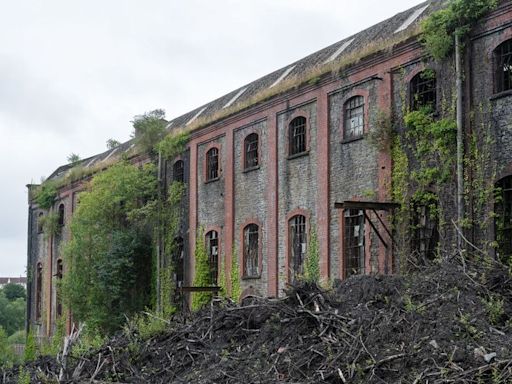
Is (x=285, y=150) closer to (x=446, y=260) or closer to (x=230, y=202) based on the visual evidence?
(x=230, y=202)

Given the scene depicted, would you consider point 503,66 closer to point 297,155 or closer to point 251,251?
point 297,155

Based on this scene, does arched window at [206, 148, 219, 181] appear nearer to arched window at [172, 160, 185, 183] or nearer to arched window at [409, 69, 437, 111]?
arched window at [172, 160, 185, 183]

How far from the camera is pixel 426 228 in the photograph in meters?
17.5

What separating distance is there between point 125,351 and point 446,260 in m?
5.11

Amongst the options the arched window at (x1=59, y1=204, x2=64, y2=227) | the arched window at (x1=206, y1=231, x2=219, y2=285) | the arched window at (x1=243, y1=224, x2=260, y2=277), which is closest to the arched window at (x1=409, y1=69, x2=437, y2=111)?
the arched window at (x1=243, y1=224, x2=260, y2=277)

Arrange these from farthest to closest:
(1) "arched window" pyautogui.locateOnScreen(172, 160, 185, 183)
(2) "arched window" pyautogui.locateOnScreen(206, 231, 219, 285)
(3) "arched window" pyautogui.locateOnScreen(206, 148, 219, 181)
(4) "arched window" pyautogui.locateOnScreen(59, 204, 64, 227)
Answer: (4) "arched window" pyautogui.locateOnScreen(59, 204, 64, 227) < (1) "arched window" pyautogui.locateOnScreen(172, 160, 185, 183) < (3) "arched window" pyautogui.locateOnScreen(206, 148, 219, 181) < (2) "arched window" pyautogui.locateOnScreen(206, 231, 219, 285)

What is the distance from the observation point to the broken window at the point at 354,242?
19.3 metres

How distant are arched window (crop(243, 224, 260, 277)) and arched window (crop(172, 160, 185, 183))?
16.6 feet

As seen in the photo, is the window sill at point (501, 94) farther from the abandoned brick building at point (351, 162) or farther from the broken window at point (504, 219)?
the broken window at point (504, 219)

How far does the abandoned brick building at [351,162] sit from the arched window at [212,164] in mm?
38

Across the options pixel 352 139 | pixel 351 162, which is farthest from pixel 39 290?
pixel 352 139

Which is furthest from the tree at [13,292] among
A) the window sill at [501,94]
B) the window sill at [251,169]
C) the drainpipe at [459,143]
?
the window sill at [501,94]

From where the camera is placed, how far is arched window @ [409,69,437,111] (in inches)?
696

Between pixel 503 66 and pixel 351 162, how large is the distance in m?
4.83
